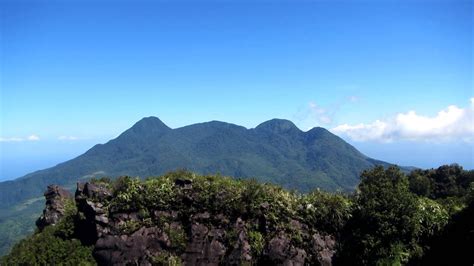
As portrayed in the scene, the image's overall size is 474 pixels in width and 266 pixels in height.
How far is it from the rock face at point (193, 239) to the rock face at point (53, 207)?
6.29 m

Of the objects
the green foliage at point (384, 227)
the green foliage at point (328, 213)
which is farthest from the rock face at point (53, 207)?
the green foliage at point (384, 227)

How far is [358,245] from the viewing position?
18750 mm

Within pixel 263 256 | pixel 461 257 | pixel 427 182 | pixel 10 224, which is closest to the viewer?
pixel 461 257

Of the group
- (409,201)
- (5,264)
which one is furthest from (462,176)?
(5,264)

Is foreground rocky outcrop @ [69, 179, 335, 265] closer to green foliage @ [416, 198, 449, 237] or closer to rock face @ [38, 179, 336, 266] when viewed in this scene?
rock face @ [38, 179, 336, 266]

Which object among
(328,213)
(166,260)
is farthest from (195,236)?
(328,213)

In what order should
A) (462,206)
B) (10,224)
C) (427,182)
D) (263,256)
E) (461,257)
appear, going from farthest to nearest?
1. (10,224)
2. (427,182)
3. (462,206)
4. (263,256)
5. (461,257)

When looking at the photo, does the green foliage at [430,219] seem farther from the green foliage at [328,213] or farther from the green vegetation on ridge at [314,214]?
the green foliage at [328,213]

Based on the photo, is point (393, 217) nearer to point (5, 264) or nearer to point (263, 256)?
point (263, 256)

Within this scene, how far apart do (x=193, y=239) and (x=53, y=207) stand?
11.9 metres

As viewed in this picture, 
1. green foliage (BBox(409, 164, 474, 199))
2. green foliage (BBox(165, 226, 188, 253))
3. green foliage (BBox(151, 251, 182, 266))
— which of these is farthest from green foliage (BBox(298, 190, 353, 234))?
green foliage (BBox(409, 164, 474, 199))

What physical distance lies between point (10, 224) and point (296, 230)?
183m

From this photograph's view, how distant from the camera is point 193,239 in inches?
754

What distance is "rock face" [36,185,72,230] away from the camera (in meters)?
25.4
